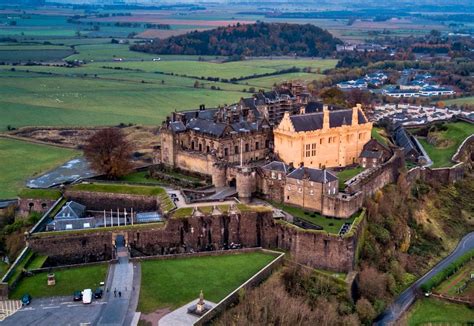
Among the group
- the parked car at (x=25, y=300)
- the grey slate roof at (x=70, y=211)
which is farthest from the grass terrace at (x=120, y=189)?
the parked car at (x=25, y=300)

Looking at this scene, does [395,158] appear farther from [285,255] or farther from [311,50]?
[311,50]

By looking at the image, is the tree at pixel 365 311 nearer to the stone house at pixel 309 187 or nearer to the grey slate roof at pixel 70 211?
the stone house at pixel 309 187

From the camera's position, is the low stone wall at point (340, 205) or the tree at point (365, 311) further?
the low stone wall at point (340, 205)

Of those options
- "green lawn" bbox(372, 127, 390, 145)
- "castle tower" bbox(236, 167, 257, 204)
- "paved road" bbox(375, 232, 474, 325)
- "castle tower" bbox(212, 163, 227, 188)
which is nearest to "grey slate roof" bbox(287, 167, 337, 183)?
"castle tower" bbox(236, 167, 257, 204)

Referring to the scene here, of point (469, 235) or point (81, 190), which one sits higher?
point (81, 190)

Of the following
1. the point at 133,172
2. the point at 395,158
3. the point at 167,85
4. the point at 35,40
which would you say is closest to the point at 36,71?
Answer: the point at 167,85
